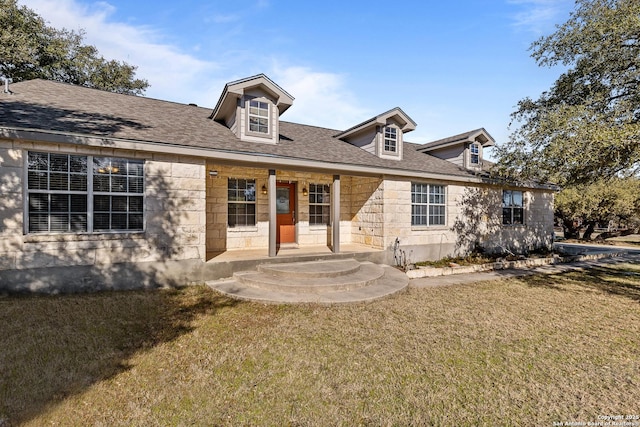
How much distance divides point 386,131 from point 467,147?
4.06 metres

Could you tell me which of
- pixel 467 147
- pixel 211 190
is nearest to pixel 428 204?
pixel 467 147

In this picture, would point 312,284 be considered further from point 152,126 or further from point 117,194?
point 152,126

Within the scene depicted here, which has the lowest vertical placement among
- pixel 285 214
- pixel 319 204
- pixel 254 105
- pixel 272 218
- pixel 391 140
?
pixel 272 218

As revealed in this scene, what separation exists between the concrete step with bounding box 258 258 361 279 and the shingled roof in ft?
9.89

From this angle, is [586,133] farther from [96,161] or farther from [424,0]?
[96,161]

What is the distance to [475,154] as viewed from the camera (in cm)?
1262

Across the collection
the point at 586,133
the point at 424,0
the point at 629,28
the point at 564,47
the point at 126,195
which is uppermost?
the point at 424,0

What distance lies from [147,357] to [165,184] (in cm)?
447

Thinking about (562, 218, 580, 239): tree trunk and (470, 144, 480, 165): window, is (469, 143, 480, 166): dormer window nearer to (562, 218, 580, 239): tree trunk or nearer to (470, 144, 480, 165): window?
(470, 144, 480, 165): window

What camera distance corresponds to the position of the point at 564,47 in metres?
9.18

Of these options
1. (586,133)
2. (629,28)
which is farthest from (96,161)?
(629,28)

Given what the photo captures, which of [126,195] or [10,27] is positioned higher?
[10,27]

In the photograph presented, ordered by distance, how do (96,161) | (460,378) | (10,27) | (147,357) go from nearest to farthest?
(460,378) < (147,357) < (96,161) < (10,27)

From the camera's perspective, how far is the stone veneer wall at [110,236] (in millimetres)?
5711
